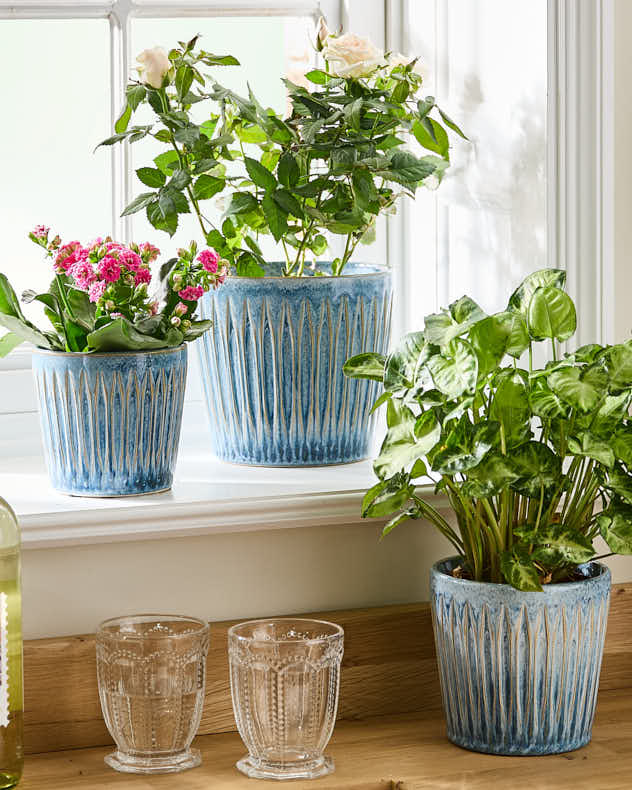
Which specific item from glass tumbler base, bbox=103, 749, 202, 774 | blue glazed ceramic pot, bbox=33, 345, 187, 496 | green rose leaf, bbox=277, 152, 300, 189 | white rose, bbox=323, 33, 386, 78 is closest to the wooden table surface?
glass tumbler base, bbox=103, 749, 202, 774

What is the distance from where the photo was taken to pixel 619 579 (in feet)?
4.88

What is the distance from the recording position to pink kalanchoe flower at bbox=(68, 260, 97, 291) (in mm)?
1270

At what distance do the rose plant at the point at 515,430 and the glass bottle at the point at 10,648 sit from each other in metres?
0.34

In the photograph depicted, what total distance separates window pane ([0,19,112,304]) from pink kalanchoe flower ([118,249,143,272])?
0.35 m

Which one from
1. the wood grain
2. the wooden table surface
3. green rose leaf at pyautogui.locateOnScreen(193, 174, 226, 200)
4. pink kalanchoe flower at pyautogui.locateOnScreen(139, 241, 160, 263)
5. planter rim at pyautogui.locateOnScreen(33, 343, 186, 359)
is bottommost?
the wooden table surface

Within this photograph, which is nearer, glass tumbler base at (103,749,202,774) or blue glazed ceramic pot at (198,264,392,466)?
glass tumbler base at (103,749,202,774)

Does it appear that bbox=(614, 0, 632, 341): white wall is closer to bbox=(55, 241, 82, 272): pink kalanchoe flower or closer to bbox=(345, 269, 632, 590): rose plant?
bbox=(345, 269, 632, 590): rose plant

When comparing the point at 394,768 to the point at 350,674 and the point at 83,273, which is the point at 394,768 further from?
the point at 83,273

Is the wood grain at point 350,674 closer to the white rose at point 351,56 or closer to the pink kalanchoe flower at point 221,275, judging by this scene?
the pink kalanchoe flower at point 221,275

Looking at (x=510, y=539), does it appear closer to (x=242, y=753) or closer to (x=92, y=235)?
(x=242, y=753)

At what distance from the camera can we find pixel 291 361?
4.69 ft

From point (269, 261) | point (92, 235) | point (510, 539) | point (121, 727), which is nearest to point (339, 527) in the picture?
point (510, 539)

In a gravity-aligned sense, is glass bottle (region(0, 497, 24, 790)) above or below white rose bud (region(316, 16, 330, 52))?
below

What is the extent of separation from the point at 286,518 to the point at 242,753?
237 mm
